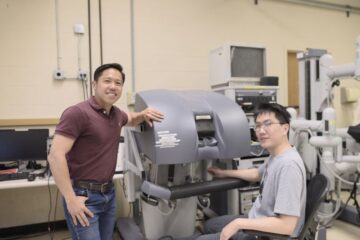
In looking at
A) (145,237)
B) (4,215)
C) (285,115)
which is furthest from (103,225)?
(4,215)

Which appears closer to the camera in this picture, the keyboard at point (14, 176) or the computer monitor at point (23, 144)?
the keyboard at point (14, 176)

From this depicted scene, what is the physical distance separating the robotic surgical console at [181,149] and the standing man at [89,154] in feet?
0.46

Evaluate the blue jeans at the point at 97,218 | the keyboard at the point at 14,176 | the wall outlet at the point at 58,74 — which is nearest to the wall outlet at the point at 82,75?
the wall outlet at the point at 58,74

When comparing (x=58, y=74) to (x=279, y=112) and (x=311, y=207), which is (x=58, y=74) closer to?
(x=279, y=112)

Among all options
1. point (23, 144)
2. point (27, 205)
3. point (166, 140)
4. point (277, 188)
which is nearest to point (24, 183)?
point (23, 144)

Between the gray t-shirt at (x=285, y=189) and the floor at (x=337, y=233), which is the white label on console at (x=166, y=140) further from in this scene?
the floor at (x=337, y=233)

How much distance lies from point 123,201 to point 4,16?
239 centimetres

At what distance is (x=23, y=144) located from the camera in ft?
9.52

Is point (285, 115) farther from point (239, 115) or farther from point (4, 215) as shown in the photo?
point (4, 215)

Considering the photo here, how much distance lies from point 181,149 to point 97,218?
2.10 feet

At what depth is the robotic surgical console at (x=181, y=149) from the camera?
174cm

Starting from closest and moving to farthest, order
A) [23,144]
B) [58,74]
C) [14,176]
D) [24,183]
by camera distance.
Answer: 1. [24,183]
2. [14,176]
3. [23,144]
4. [58,74]

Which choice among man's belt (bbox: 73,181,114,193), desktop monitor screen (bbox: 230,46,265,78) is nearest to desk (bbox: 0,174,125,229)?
man's belt (bbox: 73,181,114,193)

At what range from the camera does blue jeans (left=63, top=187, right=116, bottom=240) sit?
1.67 m
